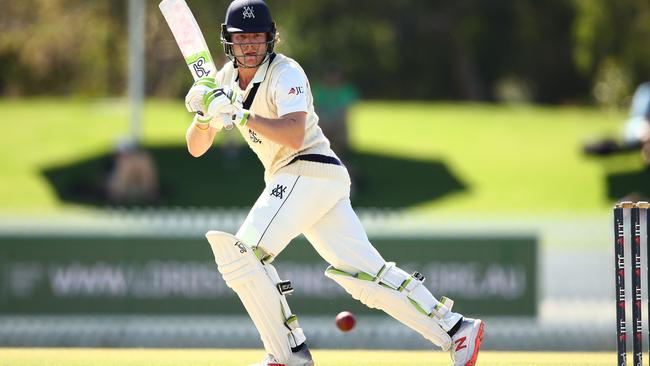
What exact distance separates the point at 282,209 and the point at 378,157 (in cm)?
1222

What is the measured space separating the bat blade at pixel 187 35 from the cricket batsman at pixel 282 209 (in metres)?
0.12

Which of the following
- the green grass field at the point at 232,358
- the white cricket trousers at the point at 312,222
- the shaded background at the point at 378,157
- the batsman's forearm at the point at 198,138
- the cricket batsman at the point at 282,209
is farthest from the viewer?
the shaded background at the point at 378,157

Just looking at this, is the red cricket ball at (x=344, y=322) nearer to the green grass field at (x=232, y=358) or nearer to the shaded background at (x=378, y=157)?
the green grass field at (x=232, y=358)

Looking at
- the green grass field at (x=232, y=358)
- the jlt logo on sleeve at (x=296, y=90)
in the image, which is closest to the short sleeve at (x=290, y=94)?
the jlt logo on sleeve at (x=296, y=90)

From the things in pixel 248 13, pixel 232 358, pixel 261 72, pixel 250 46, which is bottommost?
pixel 232 358

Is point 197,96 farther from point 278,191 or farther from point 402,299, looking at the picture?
point 402,299

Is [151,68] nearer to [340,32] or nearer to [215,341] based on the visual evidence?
[340,32]

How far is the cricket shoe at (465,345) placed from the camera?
211 inches

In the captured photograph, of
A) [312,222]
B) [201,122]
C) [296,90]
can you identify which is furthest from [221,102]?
[312,222]

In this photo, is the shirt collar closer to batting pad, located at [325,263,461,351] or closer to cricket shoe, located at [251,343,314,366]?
batting pad, located at [325,263,461,351]

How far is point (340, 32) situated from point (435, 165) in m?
9.56

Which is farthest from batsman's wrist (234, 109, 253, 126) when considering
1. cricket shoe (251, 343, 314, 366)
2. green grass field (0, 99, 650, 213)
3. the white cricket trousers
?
green grass field (0, 99, 650, 213)

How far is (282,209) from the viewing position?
5.14 m

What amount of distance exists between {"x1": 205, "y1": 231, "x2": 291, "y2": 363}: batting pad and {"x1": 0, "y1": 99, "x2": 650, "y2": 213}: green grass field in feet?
32.0
